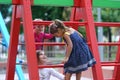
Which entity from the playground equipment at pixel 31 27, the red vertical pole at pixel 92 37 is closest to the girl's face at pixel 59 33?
the playground equipment at pixel 31 27

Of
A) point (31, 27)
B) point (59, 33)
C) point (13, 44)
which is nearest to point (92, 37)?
point (59, 33)

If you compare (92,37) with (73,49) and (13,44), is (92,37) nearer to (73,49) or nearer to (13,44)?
(73,49)

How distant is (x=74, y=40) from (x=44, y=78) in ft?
4.22

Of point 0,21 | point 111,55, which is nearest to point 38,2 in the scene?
point 0,21

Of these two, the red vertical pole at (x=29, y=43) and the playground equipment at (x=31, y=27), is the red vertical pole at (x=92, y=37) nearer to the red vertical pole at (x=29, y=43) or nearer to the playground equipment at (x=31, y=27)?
the playground equipment at (x=31, y=27)

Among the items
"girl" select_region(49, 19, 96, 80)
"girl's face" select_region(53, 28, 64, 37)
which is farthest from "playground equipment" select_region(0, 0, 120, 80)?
"girl's face" select_region(53, 28, 64, 37)

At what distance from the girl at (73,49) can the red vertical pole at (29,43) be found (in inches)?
13.8

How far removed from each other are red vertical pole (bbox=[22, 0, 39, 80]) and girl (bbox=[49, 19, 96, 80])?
1.15 feet

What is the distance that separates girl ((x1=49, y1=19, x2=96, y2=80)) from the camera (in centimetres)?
499

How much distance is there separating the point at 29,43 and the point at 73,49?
57 centimetres

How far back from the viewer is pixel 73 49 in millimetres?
5043

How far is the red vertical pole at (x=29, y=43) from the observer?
5.07 m

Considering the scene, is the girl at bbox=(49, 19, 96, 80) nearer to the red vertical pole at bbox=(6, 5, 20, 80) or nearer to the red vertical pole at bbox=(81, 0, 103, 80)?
the red vertical pole at bbox=(81, 0, 103, 80)

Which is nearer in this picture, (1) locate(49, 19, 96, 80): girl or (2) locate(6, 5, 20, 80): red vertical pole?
(1) locate(49, 19, 96, 80): girl
